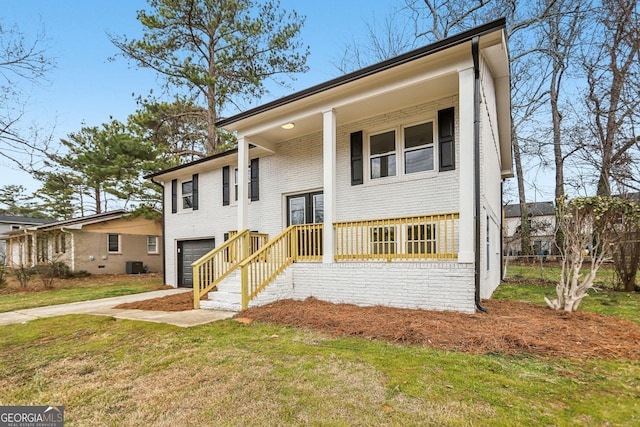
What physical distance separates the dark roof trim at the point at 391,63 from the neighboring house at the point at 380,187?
21mm

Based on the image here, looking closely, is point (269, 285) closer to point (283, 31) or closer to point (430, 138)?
point (430, 138)

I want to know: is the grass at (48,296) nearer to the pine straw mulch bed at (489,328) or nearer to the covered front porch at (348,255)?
the covered front porch at (348,255)

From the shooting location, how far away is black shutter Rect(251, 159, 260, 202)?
10695 mm

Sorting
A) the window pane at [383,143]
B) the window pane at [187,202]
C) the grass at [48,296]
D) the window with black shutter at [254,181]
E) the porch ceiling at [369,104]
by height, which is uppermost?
the porch ceiling at [369,104]

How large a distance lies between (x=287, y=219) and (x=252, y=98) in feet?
35.3

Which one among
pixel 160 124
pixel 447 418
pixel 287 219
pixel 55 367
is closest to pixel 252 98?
pixel 160 124

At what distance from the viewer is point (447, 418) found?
242 centimetres

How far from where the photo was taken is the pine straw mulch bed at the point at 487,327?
390cm

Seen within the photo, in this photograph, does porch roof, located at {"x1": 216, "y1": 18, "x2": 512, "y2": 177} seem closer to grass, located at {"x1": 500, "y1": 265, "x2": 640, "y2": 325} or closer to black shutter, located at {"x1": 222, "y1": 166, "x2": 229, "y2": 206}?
black shutter, located at {"x1": 222, "y1": 166, "x2": 229, "y2": 206}

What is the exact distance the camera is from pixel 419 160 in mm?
7691

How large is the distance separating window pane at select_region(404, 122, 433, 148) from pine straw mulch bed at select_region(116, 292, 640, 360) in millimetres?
3765

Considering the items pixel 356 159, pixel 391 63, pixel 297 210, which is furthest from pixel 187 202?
pixel 391 63

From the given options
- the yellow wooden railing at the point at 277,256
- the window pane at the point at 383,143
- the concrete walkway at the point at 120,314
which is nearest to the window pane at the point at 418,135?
the window pane at the point at 383,143

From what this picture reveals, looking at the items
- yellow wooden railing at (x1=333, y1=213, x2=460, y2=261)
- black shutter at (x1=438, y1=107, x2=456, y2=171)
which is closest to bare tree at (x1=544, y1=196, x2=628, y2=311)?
yellow wooden railing at (x1=333, y1=213, x2=460, y2=261)
